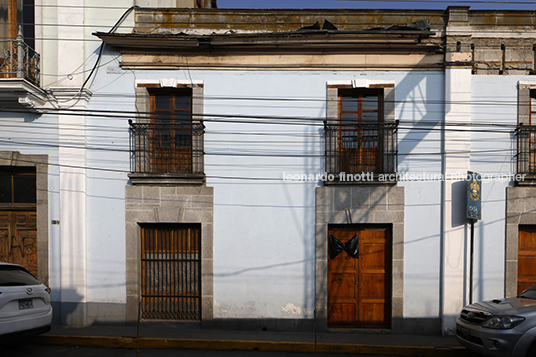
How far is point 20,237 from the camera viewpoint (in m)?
8.33

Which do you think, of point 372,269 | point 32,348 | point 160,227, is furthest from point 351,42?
point 32,348

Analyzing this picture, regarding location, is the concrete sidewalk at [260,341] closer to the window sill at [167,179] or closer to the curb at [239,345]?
the curb at [239,345]

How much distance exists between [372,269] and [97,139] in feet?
22.4

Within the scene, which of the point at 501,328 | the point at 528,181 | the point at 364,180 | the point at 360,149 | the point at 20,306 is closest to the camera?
the point at 501,328

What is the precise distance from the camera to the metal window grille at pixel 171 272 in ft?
26.9

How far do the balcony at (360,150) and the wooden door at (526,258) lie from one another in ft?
10.8

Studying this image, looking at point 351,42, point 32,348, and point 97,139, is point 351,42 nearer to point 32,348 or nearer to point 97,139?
point 97,139

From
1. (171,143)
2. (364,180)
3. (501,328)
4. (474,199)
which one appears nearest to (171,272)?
(171,143)

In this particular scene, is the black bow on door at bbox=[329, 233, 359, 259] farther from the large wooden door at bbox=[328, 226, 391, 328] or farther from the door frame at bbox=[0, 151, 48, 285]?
the door frame at bbox=[0, 151, 48, 285]

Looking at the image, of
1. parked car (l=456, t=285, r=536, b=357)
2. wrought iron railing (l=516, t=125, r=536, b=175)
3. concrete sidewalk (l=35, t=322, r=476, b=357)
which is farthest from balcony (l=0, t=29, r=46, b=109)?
wrought iron railing (l=516, t=125, r=536, b=175)

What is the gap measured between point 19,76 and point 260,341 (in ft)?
24.1

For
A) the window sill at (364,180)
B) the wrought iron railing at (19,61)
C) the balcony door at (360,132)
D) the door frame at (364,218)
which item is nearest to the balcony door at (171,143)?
the wrought iron railing at (19,61)

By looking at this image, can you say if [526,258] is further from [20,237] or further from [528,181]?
[20,237]

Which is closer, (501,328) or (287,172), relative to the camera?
(501,328)
